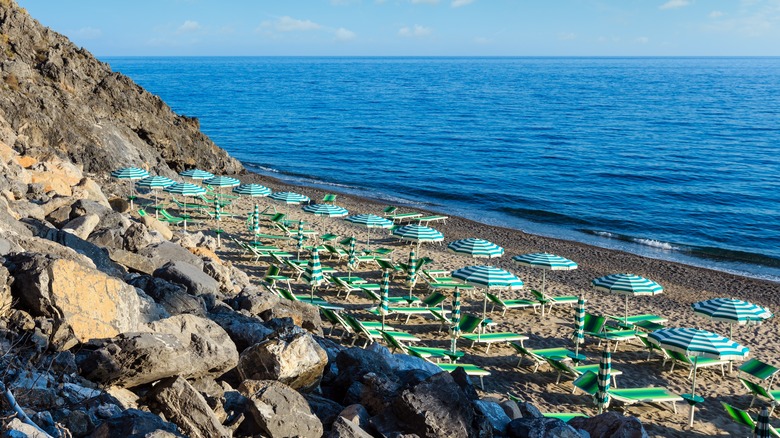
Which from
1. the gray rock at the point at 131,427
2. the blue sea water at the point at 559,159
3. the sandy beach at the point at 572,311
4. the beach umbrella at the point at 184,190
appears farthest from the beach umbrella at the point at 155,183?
the gray rock at the point at 131,427

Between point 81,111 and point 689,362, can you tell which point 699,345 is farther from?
point 81,111

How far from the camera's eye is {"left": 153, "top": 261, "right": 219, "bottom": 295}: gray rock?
9.57 meters

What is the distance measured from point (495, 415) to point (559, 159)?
42724mm

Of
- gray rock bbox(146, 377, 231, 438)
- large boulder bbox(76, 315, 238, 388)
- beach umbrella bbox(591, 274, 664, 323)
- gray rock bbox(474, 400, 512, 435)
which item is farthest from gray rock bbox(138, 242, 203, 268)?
beach umbrella bbox(591, 274, 664, 323)

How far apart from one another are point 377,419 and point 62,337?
2669mm

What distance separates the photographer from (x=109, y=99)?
3103 cm

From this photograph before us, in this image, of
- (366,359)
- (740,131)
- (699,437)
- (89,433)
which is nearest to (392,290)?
(699,437)

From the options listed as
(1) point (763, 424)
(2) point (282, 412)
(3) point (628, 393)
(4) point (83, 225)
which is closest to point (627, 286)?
(3) point (628, 393)

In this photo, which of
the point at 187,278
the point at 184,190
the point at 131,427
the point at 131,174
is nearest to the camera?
the point at 131,427

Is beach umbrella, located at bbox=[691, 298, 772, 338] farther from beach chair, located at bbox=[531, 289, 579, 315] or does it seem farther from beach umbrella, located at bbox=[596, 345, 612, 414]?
beach umbrella, located at bbox=[596, 345, 612, 414]

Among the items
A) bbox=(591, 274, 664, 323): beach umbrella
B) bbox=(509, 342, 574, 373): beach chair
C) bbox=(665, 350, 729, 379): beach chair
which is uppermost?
bbox=(591, 274, 664, 323): beach umbrella

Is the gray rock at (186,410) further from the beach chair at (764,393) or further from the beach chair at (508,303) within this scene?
the beach chair at (508,303)

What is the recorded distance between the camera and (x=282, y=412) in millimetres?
5527

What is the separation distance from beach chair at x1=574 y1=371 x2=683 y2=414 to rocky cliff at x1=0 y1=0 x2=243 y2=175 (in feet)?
65.3
